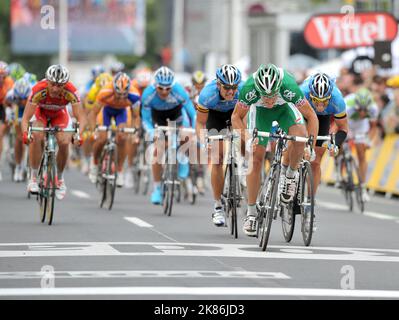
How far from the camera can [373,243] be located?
15602 mm

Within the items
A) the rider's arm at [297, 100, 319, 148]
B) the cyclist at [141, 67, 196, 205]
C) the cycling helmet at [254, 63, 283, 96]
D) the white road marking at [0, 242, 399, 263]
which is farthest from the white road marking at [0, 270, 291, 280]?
→ the cyclist at [141, 67, 196, 205]

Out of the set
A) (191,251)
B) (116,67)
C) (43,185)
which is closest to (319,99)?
(191,251)

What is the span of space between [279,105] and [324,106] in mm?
1521

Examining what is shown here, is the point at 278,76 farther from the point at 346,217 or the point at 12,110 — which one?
the point at 12,110

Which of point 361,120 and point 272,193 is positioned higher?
point 361,120

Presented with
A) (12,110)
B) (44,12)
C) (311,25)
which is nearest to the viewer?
(44,12)

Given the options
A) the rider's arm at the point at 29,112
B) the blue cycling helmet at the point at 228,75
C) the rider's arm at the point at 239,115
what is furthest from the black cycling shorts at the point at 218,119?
the rider's arm at the point at 29,112

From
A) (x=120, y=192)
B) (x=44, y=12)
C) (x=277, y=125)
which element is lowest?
(x=120, y=192)

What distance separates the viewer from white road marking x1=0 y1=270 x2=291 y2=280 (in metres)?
11.7

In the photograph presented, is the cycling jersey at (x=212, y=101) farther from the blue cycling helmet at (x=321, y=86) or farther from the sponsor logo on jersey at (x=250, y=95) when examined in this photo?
the sponsor logo on jersey at (x=250, y=95)

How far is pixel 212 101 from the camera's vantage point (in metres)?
16.3

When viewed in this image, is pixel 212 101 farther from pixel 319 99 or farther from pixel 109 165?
pixel 109 165
